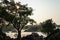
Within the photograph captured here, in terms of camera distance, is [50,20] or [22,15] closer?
[22,15]

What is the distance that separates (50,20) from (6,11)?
14.9 m

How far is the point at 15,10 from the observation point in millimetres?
43062

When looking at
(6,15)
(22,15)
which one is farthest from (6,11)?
(22,15)

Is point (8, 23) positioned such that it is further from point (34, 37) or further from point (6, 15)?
point (34, 37)

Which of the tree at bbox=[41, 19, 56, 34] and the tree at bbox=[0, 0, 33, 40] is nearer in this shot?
the tree at bbox=[0, 0, 33, 40]

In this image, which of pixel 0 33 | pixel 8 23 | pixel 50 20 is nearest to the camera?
pixel 0 33

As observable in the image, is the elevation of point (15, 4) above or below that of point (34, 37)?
above

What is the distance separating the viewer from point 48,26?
5100cm

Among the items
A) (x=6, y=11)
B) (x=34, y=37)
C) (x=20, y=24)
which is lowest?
(x=34, y=37)

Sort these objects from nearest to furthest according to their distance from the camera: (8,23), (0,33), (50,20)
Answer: (0,33), (8,23), (50,20)

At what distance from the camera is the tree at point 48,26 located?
50.6m

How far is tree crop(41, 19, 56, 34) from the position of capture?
50.6 metres

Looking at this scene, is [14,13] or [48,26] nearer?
[14,13]

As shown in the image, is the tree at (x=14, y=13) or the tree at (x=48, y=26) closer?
the tree at (x=14, y=13)
